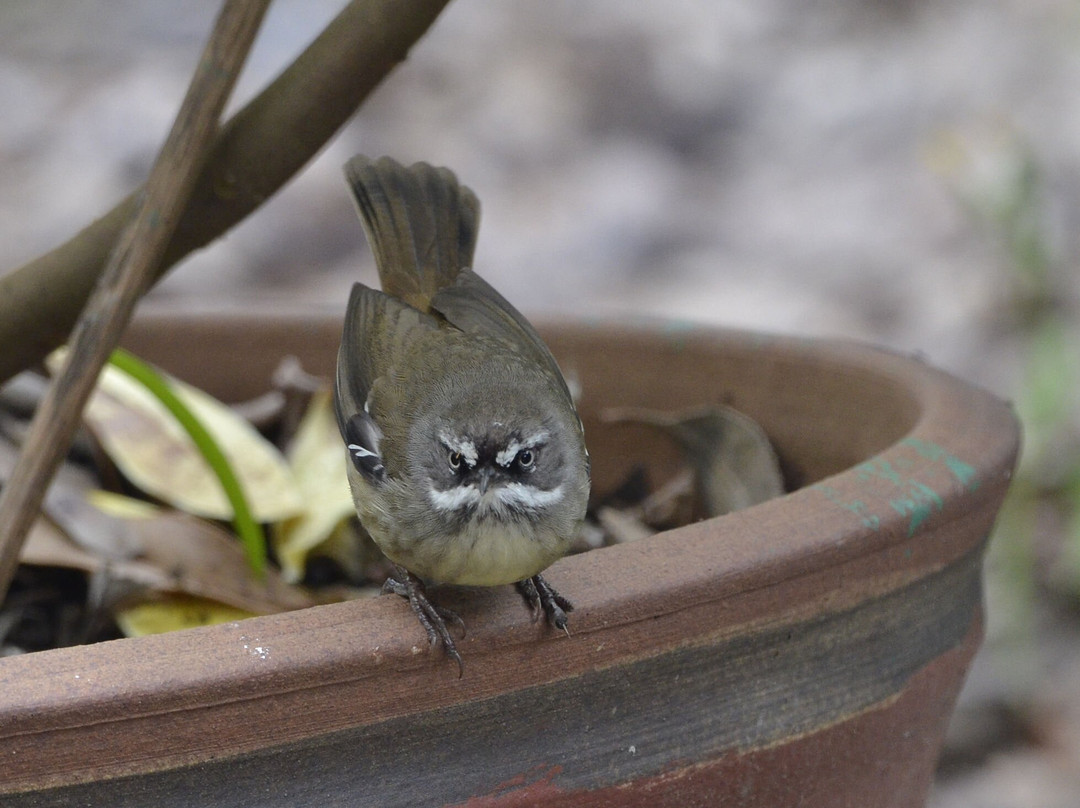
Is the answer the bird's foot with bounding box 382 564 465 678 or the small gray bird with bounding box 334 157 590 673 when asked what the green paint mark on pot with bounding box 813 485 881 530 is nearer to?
the small gray bird with bounding box 334 157 590 673

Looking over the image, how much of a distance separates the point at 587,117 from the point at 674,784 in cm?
639

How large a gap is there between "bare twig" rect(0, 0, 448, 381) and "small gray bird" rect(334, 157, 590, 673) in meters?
0.31

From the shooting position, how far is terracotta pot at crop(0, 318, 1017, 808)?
1587mm

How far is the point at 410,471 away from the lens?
2.21 m

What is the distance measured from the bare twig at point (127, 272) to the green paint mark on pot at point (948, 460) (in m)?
1.31

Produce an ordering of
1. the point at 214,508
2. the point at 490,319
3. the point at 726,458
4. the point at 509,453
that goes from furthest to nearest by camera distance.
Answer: the point at 214,508 < the point at 726,458 < the point at 490,319 < the point at 509,453

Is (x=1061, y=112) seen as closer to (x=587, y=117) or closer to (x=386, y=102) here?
(x=587, y=117)

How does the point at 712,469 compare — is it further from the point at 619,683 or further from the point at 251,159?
the point at 251,159

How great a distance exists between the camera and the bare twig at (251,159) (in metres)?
2.12

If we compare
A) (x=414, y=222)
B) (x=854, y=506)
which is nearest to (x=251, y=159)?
(x=414, y=222)

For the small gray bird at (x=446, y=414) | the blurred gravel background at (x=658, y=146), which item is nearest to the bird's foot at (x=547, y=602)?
the small gray bird at (x=446, y=414)

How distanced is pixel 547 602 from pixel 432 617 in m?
0.17

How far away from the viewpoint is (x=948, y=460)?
2234 mm

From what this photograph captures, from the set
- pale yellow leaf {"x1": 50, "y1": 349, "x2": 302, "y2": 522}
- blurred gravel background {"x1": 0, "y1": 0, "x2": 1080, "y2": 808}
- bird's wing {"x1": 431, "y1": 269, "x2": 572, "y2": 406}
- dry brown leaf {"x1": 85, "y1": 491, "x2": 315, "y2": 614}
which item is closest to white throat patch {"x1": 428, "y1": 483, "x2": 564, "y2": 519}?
bird's wing {"x1": 431, "y1": 269, "x2": 572, "y2": 406}
